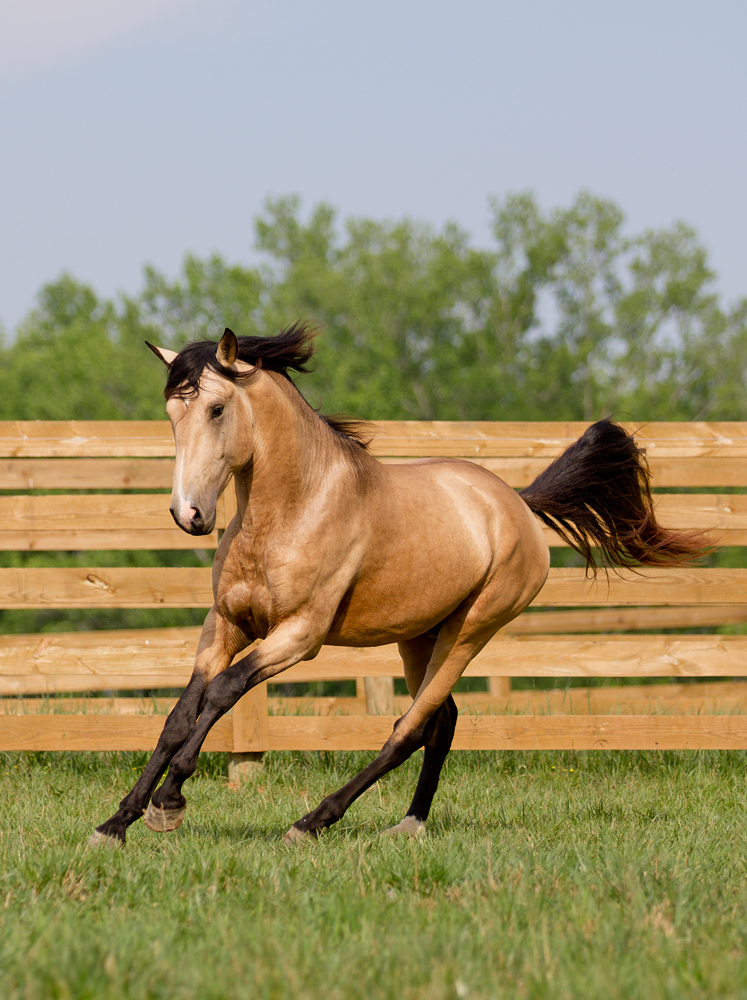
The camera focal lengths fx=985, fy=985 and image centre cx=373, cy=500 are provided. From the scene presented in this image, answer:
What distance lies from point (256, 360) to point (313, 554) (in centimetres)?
79

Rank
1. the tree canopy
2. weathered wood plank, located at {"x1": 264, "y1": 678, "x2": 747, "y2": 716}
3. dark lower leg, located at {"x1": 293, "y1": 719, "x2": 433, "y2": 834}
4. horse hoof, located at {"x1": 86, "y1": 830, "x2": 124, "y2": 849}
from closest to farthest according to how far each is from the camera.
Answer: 1. horse hoof, located at {"x1": 86, "y1": 830, "x2": 124, "y2": 849}
2. dark lower leg, located at {"x1": 293, "y1": 719, "x2": 433, "y2": 834}
3. weathered wood plank, located at {"x1": 264, "y1": 678, "x2": 747, "y2": 716}
4. the tree canopy

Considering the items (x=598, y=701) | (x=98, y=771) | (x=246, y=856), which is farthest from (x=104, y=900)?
(x=598, y=701)

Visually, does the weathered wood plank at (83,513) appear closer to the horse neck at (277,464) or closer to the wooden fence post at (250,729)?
the wooden fence post at (250,729)

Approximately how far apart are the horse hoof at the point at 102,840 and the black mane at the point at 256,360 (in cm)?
160

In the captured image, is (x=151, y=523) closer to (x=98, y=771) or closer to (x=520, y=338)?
(x=98, y=771)

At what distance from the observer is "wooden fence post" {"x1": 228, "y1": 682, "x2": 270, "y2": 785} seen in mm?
5688

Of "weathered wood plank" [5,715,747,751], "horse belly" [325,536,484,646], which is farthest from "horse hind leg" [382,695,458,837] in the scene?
"weathered wood plank" [5,715,747,751]

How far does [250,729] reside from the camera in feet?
18.7

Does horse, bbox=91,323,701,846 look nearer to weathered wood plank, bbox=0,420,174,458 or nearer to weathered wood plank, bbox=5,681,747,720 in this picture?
weathered wood plank, bbox=5,681,747,720

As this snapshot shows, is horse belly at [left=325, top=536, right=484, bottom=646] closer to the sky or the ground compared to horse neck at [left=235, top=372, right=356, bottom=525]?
closer to the ground

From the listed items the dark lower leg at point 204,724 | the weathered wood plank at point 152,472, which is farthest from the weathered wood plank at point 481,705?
the dark lower leg at point 204,724

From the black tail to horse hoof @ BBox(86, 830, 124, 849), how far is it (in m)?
2.67

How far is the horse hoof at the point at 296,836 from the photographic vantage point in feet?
12.4

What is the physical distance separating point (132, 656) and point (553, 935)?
12.4 ft
